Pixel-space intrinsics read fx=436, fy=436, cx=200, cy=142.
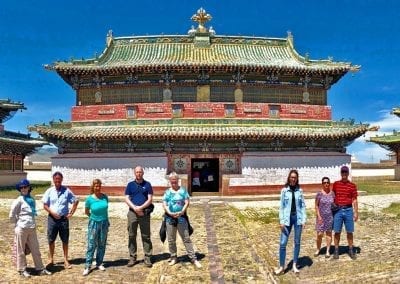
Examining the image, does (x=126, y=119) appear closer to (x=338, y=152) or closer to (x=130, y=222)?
(x=338, y=152)

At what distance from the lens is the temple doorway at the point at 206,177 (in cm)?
2839

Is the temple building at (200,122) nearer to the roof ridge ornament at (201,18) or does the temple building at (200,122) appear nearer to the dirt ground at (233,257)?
the roof ridge ornament at (201,18)

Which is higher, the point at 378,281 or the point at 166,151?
the point at 166,151

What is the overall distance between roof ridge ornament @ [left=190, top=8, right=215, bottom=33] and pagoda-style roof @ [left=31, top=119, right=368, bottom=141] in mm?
7897

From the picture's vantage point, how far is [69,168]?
26.5 meters

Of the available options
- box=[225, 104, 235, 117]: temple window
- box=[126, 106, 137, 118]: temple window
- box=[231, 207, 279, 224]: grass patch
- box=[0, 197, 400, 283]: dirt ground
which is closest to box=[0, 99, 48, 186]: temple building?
box=[126, 106, 137, 118]: temple window

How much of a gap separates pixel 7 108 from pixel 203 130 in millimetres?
20263

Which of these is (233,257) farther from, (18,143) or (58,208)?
(18,143)

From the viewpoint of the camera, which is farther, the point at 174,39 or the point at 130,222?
the point at 174,39

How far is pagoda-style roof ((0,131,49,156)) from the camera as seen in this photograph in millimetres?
35281

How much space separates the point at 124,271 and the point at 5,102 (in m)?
32.0

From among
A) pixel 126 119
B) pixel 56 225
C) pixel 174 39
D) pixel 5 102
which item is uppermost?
pixel 174 39

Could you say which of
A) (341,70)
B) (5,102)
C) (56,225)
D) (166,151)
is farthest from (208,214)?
(5,102)

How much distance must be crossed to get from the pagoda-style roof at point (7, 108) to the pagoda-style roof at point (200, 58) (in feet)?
36.9
